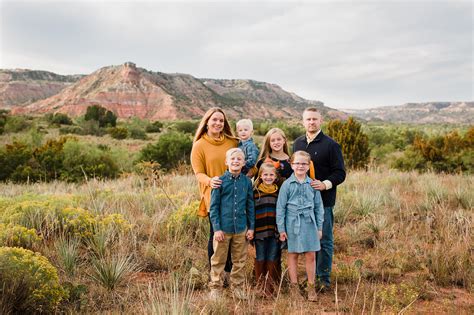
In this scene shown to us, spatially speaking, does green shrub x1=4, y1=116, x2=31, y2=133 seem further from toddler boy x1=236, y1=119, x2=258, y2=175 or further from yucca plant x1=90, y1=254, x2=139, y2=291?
toddler boy x1=236, y1=119, x2=258, y2=175

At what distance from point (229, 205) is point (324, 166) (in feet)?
3.96

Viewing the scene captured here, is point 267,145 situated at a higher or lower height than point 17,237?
higher

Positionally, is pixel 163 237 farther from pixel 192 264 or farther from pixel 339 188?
pixel 339 188

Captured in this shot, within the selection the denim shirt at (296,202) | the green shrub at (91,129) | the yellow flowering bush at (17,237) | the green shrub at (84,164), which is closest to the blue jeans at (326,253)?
the denim shirt at (296,202)

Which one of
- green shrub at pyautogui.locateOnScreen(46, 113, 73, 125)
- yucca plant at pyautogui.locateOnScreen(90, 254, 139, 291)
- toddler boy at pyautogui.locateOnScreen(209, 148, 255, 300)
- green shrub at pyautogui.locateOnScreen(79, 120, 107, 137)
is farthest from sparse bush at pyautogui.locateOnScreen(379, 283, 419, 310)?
green shrub at pyautogui.locateOnScreen(46, 113, 73, 125)

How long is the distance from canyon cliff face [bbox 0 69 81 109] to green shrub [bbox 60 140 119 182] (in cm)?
10284

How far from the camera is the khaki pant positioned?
3.79 metres

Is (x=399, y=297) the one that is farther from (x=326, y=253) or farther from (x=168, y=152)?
(x=168, y=152)

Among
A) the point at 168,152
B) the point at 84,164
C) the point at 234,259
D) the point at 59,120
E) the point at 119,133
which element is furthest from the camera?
the point at 59,120

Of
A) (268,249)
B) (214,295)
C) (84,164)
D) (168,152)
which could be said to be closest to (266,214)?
(268,249)

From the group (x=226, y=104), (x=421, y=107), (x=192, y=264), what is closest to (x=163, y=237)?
(x=192, y=264)

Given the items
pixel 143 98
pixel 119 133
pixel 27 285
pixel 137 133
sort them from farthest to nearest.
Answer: pixel 143 98 < pixel 137 133 < pixel 119 133 < pixel 27 285

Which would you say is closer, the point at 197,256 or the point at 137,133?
the point at 197,256

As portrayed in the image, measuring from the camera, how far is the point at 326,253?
4117 mm
